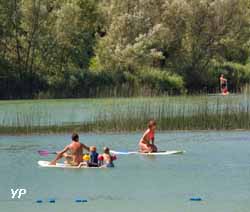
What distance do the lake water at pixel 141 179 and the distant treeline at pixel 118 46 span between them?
24728mm

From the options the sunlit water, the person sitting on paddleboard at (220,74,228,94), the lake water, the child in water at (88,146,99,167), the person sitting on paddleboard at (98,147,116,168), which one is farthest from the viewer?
the person sitting on paddleboard at (220,74,228,94)

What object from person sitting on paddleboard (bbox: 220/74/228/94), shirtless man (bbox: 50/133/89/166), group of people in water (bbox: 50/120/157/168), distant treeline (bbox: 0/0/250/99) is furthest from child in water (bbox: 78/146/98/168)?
person sitting on paddleboard (bbox: 220/74/228/94)

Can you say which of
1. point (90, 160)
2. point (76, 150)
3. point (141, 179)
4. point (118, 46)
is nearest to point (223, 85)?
point (118, 46)

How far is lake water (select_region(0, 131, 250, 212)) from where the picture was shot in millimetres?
18047

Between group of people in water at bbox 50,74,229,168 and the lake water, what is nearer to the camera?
the lake water

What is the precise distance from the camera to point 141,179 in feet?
71.7

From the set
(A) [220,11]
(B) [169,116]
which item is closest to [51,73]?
(A) [220,11]

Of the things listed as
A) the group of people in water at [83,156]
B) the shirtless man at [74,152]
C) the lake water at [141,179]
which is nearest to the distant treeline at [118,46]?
the lake water at [141,179]

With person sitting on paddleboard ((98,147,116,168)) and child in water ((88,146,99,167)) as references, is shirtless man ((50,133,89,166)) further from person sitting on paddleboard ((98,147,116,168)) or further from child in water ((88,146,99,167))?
person sitting on paddleboard ((98,147,116,168))

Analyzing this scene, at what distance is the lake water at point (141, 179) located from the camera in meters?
18.0

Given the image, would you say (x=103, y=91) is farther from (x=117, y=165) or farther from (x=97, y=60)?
(x=117, y=165)

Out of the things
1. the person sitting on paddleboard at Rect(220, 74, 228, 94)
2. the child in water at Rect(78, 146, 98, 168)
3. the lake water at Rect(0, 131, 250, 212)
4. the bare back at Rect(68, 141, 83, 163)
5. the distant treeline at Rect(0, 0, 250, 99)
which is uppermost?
the distant treeline at Rect(0, 0, 250, 99)

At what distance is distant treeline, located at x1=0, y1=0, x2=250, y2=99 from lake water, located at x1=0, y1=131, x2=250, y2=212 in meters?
24.7

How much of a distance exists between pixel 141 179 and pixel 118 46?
38828mm
